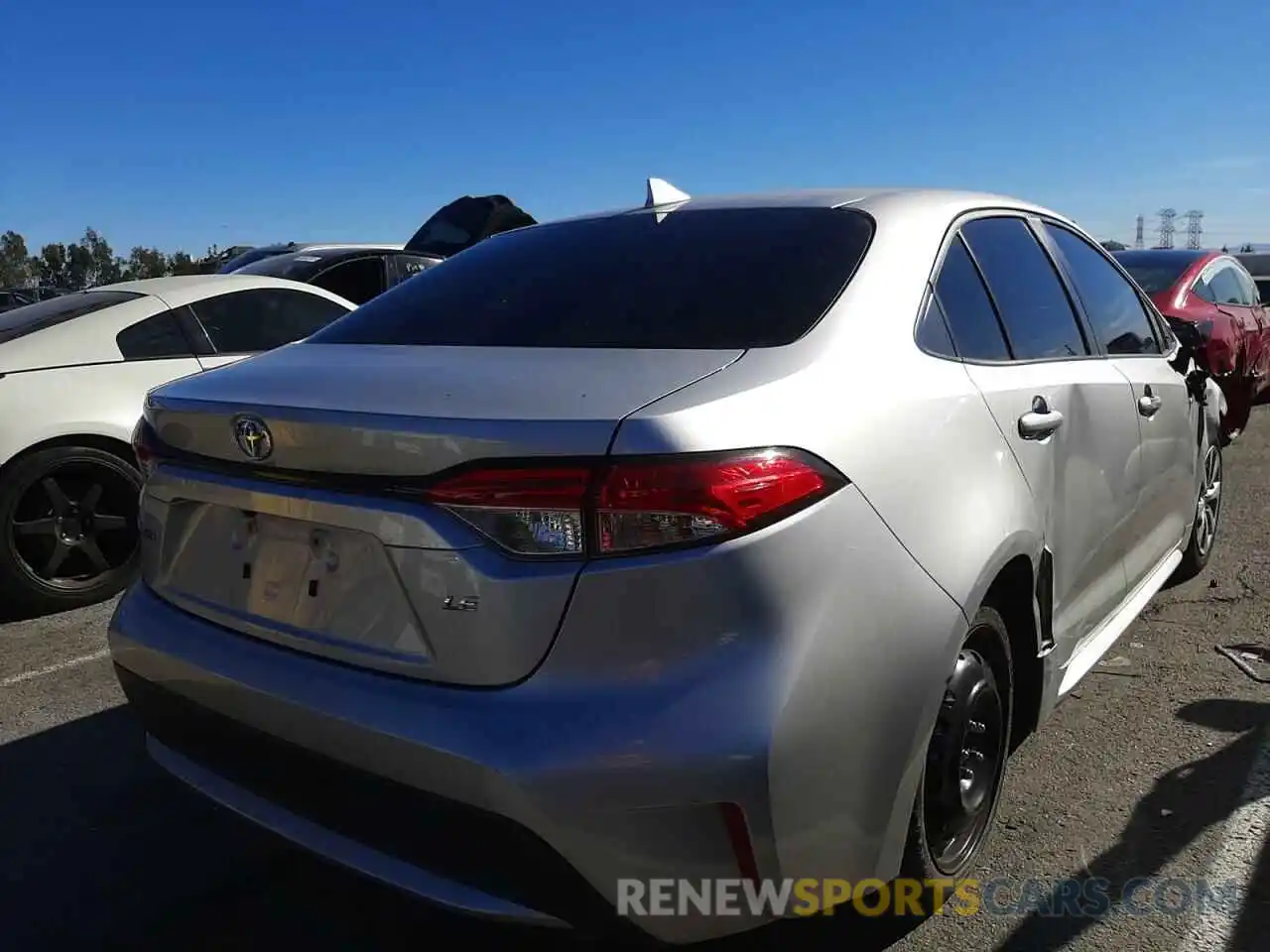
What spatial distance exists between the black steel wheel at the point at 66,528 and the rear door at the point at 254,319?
82 centimetres

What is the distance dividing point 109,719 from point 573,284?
2.28 m

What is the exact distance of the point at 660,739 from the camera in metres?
1.68

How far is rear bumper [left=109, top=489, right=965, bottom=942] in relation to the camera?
170 centimetres

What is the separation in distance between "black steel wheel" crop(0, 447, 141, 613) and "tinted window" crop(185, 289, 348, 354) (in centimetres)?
99

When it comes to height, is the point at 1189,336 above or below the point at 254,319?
below

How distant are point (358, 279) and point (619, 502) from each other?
27.0 ft

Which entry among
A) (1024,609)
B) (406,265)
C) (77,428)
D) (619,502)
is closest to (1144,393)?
(1024,609)

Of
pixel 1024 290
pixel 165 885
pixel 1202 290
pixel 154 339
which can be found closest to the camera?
pixel 165 885

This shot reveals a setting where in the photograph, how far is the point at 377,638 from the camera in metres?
1.89

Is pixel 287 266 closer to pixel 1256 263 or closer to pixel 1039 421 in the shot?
pixel 1039 421

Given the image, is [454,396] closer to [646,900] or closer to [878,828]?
[646,900]

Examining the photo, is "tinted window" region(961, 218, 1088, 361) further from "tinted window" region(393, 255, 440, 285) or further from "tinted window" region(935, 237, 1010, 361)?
"tinted window" region(393, 255, 440, 285)

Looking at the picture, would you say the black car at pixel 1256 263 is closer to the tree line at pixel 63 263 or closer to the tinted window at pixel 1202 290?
the tinted window at pixel 1202 290

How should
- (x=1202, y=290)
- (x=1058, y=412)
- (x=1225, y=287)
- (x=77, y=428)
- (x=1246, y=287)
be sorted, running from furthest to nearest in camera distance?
(x=1246, y=287), (x=1225, y=287), (x=1202, y=290), (x=77, y=428), (x=1058, y=412)
